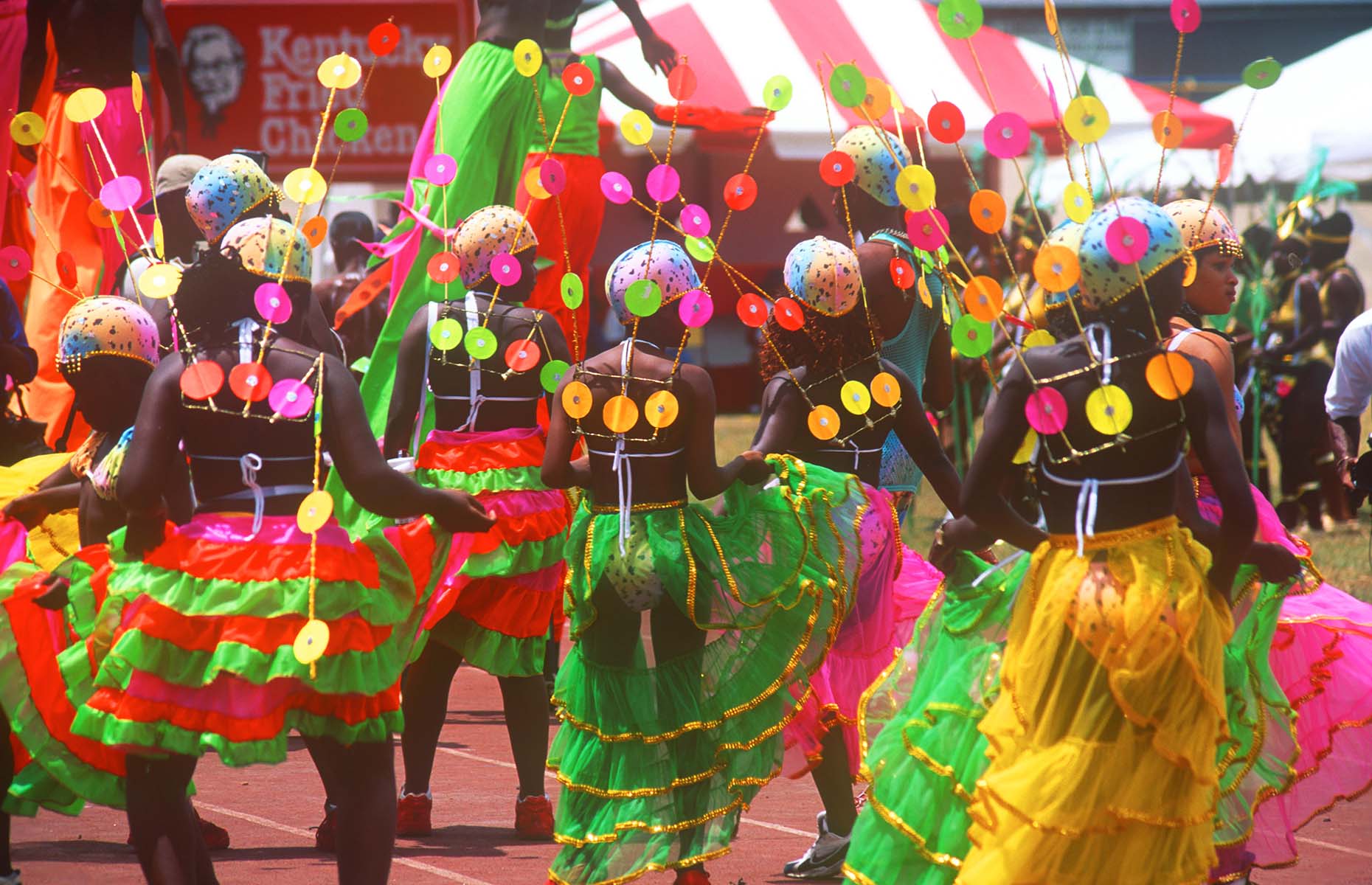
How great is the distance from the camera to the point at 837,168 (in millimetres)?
5391

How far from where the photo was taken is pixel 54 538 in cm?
486

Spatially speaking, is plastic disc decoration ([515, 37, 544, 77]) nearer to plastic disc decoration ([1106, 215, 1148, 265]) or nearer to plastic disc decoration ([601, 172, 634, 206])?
plastic disc decoration ([601, 172, 634, 206])

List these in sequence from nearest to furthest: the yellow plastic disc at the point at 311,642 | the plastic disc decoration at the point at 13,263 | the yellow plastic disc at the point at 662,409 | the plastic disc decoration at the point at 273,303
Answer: the yellow plastic disc at the point at 311,642 → the plastic disc decoration at the point at 273,303 → the yellow plastic disc at the point at 662,409 → the plastic disc decoration at the point at 13,263

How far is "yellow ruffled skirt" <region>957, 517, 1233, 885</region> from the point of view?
A: 11.8 ft

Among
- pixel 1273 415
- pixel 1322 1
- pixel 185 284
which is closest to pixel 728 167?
pixel 1273 415

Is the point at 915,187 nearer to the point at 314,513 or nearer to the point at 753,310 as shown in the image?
the point at 753,310

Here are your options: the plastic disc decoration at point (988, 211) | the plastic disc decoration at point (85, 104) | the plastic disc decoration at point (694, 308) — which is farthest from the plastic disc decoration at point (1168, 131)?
the plastic disc decoration at point (85, 104)

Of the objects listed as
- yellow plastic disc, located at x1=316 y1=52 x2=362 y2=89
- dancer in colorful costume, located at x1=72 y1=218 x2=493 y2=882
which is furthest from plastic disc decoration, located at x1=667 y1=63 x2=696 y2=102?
dancer in colorful costume, located at x1=72 y1=218 x2=493 y2=882

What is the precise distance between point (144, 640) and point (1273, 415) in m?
10.8

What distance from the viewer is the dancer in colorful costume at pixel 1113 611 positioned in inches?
142

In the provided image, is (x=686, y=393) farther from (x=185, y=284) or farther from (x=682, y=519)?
(x=185, y=284)

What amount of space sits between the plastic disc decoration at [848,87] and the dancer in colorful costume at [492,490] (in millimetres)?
1651

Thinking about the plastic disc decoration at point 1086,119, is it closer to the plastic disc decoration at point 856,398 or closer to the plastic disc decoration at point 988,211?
the plastic disc decoration at point 988,211

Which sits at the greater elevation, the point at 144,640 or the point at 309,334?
the point at 309,334
